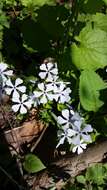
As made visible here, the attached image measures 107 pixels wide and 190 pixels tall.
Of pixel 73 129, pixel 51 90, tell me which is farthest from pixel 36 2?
pixel 73 129

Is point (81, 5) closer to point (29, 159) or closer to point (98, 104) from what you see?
point (98, 104)

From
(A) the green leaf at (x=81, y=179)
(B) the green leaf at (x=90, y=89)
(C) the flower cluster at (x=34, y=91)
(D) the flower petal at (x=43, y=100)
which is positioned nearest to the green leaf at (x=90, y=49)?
(B) the green leaf at (x=90, y=89)

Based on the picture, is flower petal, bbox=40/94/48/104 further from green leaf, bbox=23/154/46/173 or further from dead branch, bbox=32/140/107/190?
dead branch, bbox=32/140/107/190

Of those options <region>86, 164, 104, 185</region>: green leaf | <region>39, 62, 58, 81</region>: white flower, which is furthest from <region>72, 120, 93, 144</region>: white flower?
<region>86, 164, 104, 185</region>: green leaf

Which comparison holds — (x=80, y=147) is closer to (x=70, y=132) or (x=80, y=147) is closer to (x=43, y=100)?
(x=70, y=132)

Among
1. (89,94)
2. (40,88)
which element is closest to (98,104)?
(89,94)
